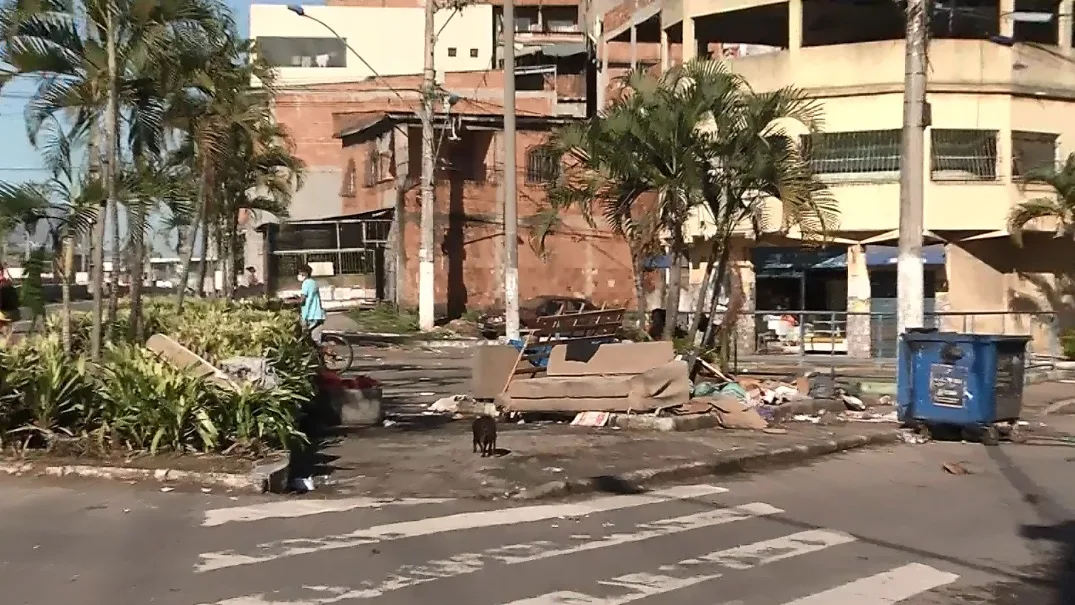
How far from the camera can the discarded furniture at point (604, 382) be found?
44.8 feet

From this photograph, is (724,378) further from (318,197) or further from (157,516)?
(318,197)

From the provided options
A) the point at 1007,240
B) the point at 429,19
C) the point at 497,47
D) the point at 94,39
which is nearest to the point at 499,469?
the point at 94,39

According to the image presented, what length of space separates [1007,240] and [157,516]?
2591cm

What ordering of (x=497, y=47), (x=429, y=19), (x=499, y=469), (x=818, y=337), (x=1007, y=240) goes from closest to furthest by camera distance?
(x=499, y=469) → (x=818, y=337) → (x=1007, y=240) → (x=429, y=19) → (x=497, y=47)

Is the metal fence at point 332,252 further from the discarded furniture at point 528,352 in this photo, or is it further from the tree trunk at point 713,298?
the discarded furniture at point 528,352

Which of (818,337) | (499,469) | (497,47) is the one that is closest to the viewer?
(499,469)

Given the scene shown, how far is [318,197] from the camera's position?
5447 cm

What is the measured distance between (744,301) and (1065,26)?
11547 millimetres

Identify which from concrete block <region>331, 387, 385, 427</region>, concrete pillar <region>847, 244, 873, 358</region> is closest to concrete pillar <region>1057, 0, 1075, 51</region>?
concrete pillar <region>847, 244, 873, 358</region>

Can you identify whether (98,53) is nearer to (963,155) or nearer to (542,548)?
(542,548)

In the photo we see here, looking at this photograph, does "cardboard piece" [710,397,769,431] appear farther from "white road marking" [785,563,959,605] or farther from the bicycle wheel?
"white road marking" [785,563,959,605]

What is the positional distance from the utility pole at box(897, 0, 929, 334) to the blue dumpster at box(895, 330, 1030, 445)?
124 centimetres

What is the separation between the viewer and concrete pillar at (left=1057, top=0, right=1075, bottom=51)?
29781mm

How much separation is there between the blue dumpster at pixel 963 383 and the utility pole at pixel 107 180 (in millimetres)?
9304
